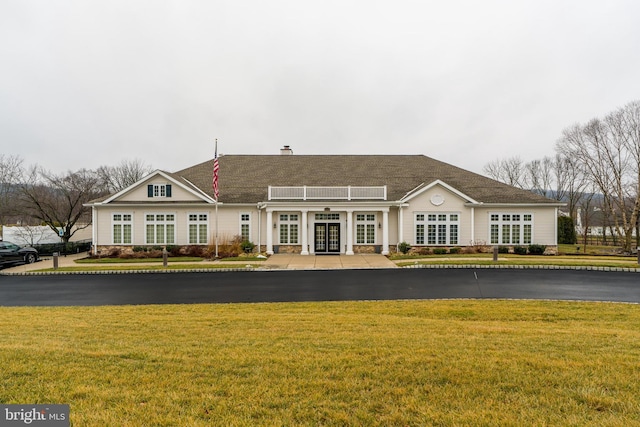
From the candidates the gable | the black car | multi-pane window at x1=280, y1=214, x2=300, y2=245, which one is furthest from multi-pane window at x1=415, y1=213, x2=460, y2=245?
the black car

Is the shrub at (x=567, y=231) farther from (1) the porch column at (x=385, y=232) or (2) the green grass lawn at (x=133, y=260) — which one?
(2) the green grass lawn at (x=133, y=260)

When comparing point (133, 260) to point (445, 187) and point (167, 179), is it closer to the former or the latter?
point (167, 179)

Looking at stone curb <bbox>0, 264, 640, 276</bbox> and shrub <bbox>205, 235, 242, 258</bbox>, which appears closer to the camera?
stone curb <bbox>0, 264, 640, 276</bbox>

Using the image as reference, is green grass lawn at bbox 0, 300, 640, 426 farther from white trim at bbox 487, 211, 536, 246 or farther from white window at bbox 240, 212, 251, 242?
white trim at bbox 487, 211, 536, 246

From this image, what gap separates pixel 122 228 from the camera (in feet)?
82.9

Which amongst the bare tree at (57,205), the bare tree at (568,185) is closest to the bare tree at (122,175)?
the bare tree at (57,205)

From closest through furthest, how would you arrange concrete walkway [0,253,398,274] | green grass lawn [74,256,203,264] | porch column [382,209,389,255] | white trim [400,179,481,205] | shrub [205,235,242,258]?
concrete walkway [0,253,398,274] < green grass lawn [74,256,203,264] < shrub [205,235,242,258] < white trim [400,179,481,205] < porch column [382,209,389,255]

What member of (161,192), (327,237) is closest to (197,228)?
Result: (161,192)

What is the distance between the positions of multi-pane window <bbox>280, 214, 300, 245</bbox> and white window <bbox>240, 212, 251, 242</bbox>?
7.44 feet

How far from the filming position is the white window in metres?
25.6

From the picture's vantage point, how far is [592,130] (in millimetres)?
34469

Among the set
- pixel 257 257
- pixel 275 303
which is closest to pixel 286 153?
pixel 257 257

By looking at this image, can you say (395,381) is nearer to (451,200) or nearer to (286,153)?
(451,200)

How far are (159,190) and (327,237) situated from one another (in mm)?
12237
